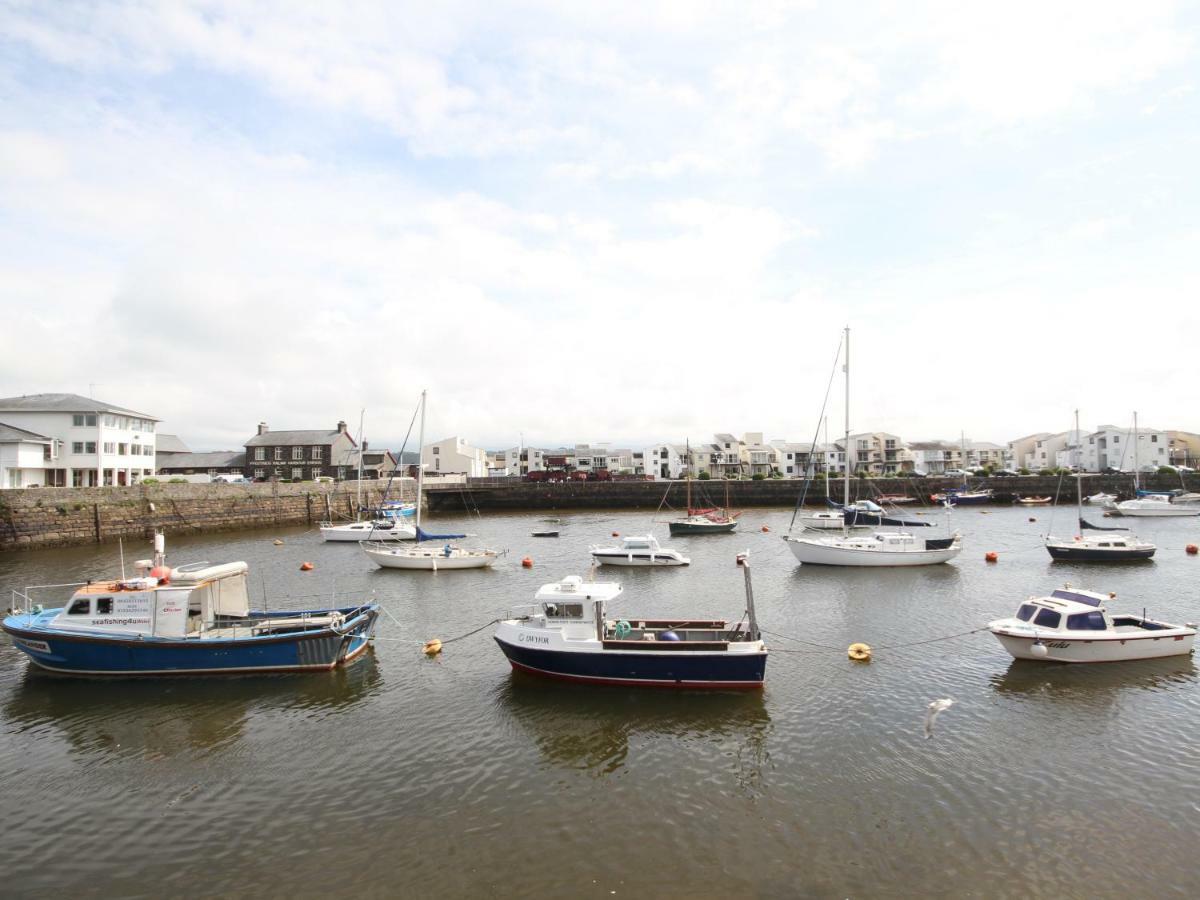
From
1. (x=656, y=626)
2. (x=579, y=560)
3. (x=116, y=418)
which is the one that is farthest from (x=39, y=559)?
(x=656, y=626)

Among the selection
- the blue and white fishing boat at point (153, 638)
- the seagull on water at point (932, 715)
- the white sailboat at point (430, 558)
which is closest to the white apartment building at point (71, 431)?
the white sailboat at point (430, 558)

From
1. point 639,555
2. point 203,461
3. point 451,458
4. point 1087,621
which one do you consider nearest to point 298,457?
point 203,461

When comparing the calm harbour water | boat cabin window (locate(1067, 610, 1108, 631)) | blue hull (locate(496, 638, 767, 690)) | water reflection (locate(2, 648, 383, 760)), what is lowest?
the calm harbour water

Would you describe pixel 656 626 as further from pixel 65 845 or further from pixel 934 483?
pixel 934 483

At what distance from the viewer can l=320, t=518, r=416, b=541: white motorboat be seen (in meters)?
61.1

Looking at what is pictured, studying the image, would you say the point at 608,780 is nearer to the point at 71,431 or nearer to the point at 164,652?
the point at 164,652

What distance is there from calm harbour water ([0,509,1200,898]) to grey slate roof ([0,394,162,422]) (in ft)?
177

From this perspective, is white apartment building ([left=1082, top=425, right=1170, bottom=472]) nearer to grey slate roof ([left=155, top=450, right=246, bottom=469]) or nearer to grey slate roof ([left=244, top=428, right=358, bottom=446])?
grey slate roof ([left=244, top=428, right=358, bottom=446])

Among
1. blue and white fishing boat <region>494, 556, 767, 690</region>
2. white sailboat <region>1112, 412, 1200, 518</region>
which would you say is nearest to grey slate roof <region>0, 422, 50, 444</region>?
blue and white fishing boat <region>494, 556, 767, 690</region>

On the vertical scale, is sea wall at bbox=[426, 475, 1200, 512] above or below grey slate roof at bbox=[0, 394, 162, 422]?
below

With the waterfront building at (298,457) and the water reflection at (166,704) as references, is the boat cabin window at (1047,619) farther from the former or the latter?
the waterfront building at (298,457)

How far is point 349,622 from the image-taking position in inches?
968

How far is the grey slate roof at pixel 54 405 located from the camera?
67.6 metres

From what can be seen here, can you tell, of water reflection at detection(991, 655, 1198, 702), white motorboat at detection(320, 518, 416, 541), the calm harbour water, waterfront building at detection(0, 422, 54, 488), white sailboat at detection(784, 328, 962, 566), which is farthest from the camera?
waterfront building at detection(0, 422, 54, 488)
